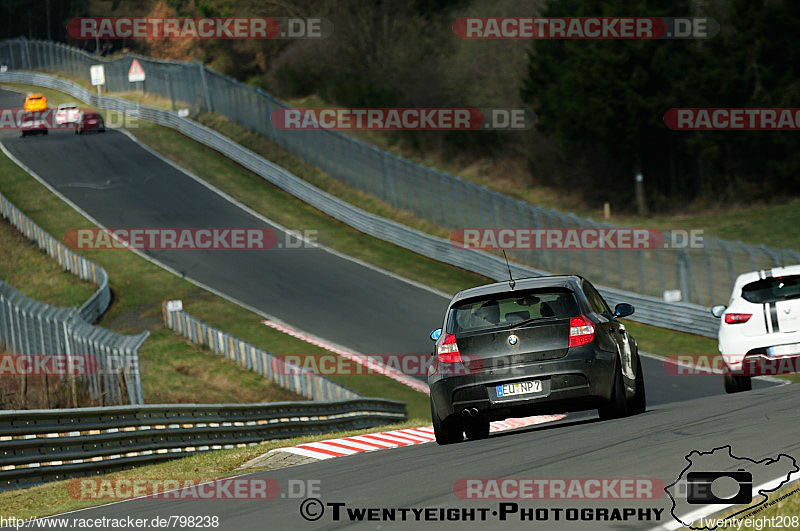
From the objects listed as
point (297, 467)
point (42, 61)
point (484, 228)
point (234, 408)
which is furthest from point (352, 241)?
point (42, 61)

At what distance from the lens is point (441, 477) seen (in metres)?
9.55

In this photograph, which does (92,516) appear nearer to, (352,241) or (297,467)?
(297,467)

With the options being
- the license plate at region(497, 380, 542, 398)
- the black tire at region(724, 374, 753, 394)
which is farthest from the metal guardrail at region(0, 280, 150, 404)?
the license plate at region(497, 380, 542, 398)

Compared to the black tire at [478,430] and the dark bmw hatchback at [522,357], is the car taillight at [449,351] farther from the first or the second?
the black tire at [478,430]

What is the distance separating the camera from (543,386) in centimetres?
1220

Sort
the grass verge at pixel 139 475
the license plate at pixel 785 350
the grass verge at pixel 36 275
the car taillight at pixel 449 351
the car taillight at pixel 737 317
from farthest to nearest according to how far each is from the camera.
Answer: the grass verge at pixel 36 275 → the car taillight at pixel 737 317 → the license plate at pixel 785 350 → the car taillight at pixel 449 351 → the grass verge at pixel 139 475

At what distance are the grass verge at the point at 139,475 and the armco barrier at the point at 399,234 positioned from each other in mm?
17753

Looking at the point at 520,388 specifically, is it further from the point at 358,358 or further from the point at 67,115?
the point at 67,115

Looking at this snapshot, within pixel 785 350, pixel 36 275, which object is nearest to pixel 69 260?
pixel 36 275

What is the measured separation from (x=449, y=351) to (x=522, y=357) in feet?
2.35


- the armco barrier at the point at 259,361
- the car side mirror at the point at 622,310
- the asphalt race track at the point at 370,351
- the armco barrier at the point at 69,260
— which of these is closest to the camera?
the asphalt race track at the point at 370,351

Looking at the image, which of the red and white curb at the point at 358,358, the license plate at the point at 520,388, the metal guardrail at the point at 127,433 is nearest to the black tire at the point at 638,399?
the license plate at the point at 520,388

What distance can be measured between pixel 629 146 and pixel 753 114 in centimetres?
532

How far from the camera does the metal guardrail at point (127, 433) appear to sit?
46.4 ft
